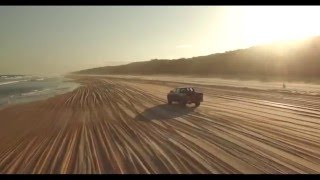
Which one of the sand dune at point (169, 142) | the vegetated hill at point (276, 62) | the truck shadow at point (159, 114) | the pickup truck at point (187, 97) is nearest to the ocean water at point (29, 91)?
the pickup truck at point (187, 97)

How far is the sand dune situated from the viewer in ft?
36.9

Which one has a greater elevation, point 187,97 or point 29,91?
point 187,97

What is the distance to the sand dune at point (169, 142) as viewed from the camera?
11.2m

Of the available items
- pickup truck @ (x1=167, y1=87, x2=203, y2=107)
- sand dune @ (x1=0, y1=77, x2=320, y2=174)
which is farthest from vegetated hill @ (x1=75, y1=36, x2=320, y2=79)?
sand dune @ (x1=0, y1=77, x2=320, y2=174)

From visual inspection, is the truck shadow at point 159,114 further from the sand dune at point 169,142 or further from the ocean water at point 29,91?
the ocean water at point 29,91

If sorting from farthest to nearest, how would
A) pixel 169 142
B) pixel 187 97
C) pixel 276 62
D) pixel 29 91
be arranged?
pixel 276 62 → pixel 29 91 → pixel 187 97 → pixel 169 142

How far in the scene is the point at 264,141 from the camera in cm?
1444

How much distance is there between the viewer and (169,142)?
14898 mm

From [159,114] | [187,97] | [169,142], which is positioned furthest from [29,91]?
[169,142]

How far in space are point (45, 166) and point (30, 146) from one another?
4341mm

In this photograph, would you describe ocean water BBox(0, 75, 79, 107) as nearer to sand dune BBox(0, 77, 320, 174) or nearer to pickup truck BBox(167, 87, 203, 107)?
pickup truck BBox(167, 87, 203, 107)

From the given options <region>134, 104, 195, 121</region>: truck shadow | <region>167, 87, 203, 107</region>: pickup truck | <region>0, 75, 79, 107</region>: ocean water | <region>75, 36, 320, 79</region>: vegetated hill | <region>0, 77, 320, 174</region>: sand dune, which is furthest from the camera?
<region>75, 36, 320, 79</region>: vegetated hill

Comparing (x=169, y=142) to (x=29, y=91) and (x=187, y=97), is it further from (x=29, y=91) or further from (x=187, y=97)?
(x=29, y=91)
